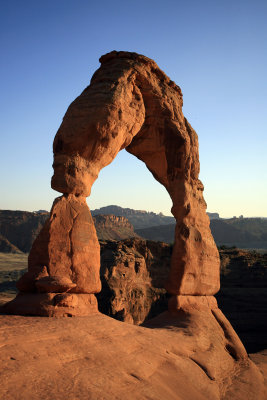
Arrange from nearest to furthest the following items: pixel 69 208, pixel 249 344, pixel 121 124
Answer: pixel 69 208 → pixel 121 124 → pixel 249 344

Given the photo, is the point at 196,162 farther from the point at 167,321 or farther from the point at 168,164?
the point at 167,321

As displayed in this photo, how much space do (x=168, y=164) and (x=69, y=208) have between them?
418cm

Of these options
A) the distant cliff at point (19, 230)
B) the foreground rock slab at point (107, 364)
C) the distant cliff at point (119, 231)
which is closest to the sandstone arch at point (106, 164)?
the foreground rock slab at point (107, 364)

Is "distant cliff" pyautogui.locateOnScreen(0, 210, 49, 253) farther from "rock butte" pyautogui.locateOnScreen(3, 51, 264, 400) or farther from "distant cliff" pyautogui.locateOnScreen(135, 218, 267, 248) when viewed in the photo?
"rock butte" pyautogui.locateOnScreen(3, 51, 264, 400)

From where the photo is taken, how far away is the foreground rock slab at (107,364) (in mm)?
3186

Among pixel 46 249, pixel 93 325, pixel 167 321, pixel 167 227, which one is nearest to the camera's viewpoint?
pixel 93 325

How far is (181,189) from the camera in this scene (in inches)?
362

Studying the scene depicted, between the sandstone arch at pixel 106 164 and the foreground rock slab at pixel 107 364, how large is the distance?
828 mm

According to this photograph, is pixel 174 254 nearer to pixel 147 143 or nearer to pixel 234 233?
pixel 147 143

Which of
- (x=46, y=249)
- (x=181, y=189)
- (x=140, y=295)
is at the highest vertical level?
(x=181, y=189)

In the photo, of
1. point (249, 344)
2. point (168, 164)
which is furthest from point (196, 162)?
point (249, 344)

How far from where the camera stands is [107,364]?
3.98m

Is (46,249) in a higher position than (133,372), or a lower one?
higher

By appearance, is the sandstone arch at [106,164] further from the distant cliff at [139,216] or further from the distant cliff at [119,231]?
the distant cliff at [139,216]
